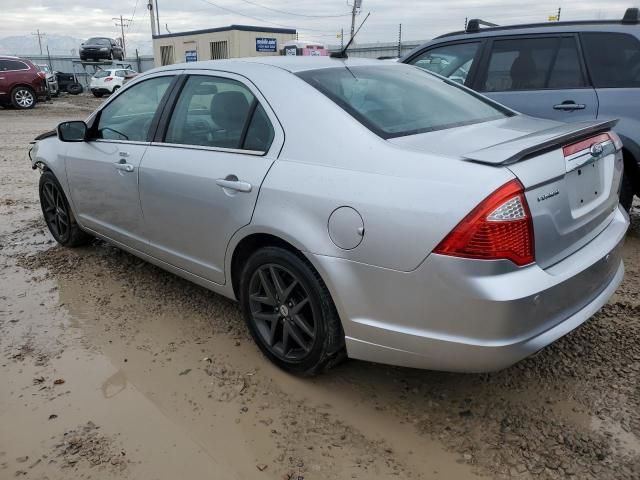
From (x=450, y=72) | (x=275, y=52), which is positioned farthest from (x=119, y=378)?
(x=275, y=52)

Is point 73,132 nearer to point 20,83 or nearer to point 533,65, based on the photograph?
point 533,65

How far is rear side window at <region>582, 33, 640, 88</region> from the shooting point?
4344mm

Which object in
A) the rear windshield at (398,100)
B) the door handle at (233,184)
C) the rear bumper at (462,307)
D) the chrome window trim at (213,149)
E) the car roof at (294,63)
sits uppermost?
the car roof at (294,63)

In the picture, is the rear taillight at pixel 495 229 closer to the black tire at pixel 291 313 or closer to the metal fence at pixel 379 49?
the black tire at pixel 291 313

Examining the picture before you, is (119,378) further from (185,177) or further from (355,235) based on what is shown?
(355,235)

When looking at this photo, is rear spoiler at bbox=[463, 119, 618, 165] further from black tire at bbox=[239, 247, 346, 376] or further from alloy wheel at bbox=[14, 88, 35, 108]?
alloy wheel at bbox=[14, 88, 35, 108]

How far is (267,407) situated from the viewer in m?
2.63

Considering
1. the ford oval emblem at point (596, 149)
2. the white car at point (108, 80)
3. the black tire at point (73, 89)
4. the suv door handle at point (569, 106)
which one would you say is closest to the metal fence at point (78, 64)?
the black tire at point (73, 89)

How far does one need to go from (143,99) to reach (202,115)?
75cm

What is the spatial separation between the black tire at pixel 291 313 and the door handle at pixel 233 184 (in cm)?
31

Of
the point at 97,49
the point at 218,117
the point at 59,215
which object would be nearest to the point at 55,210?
the point at 59,215

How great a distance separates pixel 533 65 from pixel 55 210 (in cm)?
439

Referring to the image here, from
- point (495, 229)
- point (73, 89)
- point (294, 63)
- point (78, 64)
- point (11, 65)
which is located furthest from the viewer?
point (78, 64)

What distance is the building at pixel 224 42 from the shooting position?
27.0 m
